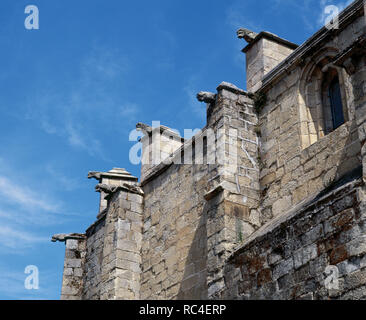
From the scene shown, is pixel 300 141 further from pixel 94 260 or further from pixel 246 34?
pixel 94 260

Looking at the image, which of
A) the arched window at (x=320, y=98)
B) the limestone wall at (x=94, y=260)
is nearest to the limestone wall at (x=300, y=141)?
the arched window at (x=320, y=98)

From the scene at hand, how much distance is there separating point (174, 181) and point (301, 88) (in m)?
2.88

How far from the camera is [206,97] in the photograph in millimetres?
9812

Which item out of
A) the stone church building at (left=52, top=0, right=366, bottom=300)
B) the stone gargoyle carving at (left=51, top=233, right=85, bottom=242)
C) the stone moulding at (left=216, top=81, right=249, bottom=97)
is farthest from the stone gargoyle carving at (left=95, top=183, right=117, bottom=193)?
the stone moulding at (left=216, top=81, right=249, bottom=97)

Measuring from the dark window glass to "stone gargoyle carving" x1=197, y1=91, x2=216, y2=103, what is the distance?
186 cm

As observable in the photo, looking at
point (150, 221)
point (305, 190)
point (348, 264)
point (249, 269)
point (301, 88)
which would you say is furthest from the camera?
point (150, 221)

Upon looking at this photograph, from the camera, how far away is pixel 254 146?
947 cm

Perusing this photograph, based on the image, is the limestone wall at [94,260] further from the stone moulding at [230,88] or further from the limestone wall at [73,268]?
the stone moulding at [230,88]

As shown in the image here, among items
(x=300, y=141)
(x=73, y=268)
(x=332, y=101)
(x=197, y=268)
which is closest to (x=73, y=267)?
(x=73, y=268)

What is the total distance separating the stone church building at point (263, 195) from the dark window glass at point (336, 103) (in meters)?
0.02

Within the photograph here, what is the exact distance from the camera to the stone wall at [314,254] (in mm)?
5992

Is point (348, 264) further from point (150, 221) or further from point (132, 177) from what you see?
point (132, 177)

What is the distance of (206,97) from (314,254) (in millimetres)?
3954
